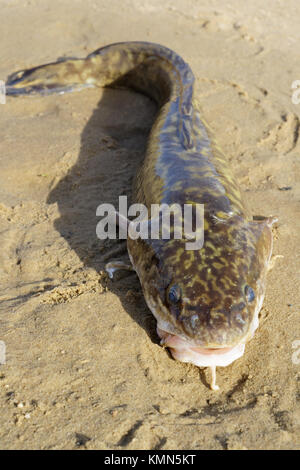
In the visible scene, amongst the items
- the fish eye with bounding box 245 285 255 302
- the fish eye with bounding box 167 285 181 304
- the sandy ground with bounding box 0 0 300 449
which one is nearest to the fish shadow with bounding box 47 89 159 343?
the sandy ground with bounding box 0 0 300 449

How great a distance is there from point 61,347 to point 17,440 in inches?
26.7

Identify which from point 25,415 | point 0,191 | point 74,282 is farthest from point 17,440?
point 0,191

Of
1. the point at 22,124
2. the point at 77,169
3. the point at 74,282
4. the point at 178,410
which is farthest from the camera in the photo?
the point at 22,124

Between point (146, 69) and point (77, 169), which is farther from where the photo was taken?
point (146, 69)

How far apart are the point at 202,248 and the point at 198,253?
0.05 metres

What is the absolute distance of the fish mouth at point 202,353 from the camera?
9.34 ft

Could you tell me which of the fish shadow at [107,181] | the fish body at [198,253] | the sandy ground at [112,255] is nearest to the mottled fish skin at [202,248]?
the fish body at [198,253]

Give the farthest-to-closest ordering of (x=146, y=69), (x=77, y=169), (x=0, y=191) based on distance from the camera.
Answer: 1. (x=146, y=69)
2. (x=77, y=169)
3. (x=0, y=191)

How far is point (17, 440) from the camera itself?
2.47 meters

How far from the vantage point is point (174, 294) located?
2.95 meters

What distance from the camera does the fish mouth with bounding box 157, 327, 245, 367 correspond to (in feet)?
9.34

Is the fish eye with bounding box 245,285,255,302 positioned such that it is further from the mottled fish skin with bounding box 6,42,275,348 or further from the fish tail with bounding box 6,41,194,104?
the fish tail with bounding box 6,41,194,104

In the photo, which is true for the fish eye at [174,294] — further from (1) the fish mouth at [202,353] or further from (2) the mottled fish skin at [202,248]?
(1) the fish mouth at [202,353]
